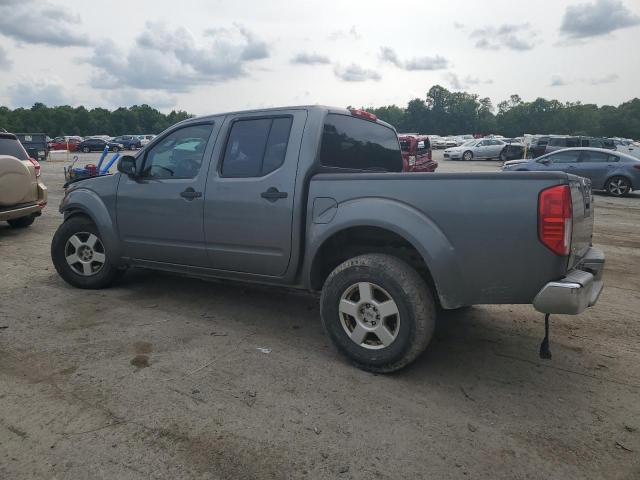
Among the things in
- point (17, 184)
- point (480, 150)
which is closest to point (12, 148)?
point (17, 184)

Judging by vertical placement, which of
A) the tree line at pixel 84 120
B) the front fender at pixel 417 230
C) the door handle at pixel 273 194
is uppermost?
the tree line at pixel 84 120

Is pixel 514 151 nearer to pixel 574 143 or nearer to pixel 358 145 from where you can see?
pixel 574 143

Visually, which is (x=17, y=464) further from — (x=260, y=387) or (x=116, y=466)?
(x=260, y=387)

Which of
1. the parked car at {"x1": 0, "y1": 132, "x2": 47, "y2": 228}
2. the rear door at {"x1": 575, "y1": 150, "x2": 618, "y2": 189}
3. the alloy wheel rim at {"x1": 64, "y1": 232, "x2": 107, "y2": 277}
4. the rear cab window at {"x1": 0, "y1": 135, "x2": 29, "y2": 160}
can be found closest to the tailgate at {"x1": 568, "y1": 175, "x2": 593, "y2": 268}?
the alloy wheel rim at {"x1": 64, "y1": 232, "x2": 107, "y2": 277}

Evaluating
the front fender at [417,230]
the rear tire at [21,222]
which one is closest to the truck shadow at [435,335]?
the front fender at [417,230]

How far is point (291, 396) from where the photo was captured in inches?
122

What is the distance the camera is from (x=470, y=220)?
3033mm

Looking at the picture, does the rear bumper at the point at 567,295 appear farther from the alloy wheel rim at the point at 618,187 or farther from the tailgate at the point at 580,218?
the alloy wheel rim at the point at 618,187

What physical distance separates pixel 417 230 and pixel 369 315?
2.28 feet

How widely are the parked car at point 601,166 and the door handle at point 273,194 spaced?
13.4 meters

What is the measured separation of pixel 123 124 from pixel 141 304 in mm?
106167

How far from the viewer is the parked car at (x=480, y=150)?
3394 centimetres

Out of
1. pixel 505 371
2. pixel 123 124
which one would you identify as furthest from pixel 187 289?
pixel 123 124

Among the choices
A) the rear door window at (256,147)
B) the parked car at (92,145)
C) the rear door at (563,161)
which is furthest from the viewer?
the parked car at (92,145)
